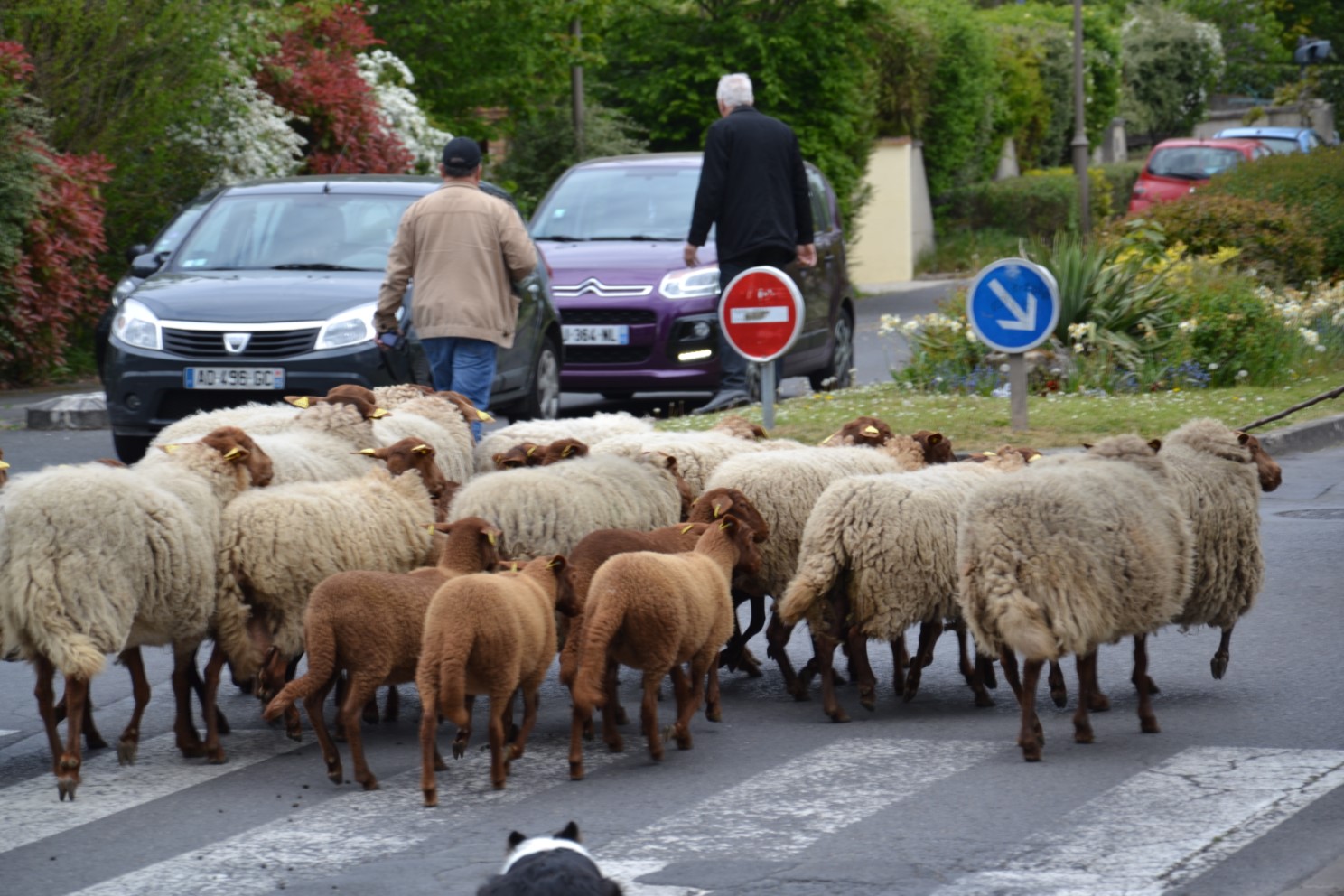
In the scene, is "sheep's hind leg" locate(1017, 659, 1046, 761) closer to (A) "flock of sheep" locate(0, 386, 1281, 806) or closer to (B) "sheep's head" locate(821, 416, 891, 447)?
(A) "flock of sheep" locate(0, 386, 1281, 806)

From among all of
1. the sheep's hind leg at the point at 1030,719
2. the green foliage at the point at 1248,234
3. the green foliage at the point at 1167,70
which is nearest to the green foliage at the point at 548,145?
the green foliage at the point at 1248,234

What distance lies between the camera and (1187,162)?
35281mm

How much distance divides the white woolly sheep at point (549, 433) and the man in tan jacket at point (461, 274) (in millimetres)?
1267

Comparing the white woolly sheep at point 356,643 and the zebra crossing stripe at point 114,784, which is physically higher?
the white woolly sheep at point 356,643

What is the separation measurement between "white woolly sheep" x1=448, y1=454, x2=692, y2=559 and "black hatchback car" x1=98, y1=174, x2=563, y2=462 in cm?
475

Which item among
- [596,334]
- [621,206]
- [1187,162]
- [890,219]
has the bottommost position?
[596,334]

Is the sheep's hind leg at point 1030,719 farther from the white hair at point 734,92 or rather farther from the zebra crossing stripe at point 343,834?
the white hair at point 734,92

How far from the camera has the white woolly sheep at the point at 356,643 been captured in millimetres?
6199

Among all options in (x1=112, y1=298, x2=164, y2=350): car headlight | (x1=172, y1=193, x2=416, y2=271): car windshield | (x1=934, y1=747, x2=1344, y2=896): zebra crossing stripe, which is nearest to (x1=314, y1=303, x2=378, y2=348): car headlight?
(x1=172, y1=193, x2=416, y2=271): car windshield

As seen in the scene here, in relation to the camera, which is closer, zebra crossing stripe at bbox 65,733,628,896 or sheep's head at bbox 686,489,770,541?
zebra crossing stripe at bbox 65,733,628,896

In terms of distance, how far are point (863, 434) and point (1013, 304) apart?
4185 millimetres

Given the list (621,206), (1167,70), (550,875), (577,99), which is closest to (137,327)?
(621,206)

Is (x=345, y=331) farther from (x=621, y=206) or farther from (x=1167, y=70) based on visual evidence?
(x=1167, y=70)

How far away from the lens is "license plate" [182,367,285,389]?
12062 mm
